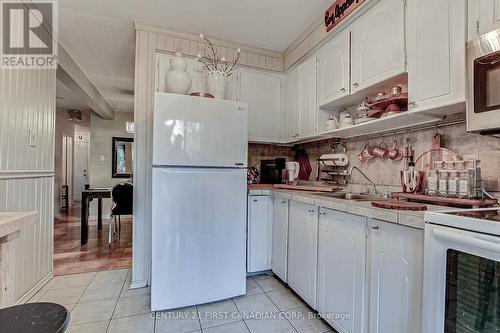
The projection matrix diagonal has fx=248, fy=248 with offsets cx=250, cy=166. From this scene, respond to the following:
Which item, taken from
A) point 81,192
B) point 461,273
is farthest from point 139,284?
point 81,192

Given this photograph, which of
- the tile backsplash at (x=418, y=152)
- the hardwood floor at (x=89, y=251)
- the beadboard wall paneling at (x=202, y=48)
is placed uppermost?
the beadboard wall paneling at (x=202, y=48)

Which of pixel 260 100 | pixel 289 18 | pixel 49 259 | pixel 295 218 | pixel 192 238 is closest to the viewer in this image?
pixel 192 238

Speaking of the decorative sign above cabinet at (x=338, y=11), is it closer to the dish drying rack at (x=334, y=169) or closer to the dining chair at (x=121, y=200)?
the dish drying rack at (x=334, y=169)

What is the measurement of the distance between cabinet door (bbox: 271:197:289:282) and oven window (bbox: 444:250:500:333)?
52.9 inches

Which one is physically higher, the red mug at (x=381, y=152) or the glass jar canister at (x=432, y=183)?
the red mug at (x=381, y=152)

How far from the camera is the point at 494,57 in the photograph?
41.5 inches

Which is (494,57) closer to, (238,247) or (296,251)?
(296,251)

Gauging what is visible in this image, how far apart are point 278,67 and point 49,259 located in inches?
126

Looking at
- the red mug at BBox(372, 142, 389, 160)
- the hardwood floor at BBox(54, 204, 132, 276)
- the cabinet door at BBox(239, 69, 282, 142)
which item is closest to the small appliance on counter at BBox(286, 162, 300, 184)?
the cabinet door at BBox(239, 69, 282, 142)

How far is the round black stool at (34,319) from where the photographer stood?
64 cm

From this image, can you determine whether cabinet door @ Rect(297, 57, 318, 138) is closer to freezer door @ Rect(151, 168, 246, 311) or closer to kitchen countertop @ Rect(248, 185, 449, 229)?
kitchen countertop @ Rect(248, 185, 449, 229)

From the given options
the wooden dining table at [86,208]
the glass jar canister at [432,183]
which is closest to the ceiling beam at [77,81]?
the wooden dining table at [86,208]

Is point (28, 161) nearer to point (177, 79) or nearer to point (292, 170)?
point (177, 79)

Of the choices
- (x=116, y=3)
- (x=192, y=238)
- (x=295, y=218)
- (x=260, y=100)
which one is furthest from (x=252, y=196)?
(x=116, y=3)
